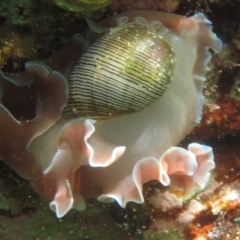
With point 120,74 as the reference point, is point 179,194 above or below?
below

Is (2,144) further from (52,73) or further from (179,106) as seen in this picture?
(179,106)

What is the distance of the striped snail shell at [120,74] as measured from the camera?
2.35 meters

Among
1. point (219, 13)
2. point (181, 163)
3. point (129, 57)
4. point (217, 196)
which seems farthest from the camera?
point (217, 196)

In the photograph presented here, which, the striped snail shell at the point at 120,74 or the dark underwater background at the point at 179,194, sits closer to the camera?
the striped snail shell at the point at 120,74

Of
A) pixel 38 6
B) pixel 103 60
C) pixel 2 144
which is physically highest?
pixel 38 6

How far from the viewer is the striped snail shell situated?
2.35 meters

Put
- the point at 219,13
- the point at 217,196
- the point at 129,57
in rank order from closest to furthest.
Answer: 1. the point at 129,57
2. the point at 219,13
3. the point at 217,196

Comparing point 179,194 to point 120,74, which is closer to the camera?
point 120,74

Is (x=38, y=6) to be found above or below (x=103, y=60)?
above

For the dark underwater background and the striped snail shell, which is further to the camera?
the dark underwater background

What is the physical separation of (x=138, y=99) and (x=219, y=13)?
122 centimetres

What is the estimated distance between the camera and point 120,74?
2334 mm

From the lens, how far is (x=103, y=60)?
2381mm

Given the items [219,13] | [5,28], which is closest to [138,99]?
[5,28]
